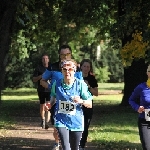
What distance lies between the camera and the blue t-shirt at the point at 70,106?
728cm

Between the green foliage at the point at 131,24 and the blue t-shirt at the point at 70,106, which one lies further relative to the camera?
the green foliage at the point at 131,24

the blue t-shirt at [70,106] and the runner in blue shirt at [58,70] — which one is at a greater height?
the runner in blue shirt at [58,70]

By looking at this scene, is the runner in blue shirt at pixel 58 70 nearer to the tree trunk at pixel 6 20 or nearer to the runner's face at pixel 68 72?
the runner's face at pixel 68 72

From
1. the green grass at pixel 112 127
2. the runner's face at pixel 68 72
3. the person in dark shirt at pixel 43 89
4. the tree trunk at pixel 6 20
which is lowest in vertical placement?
the green grass at pixel 112 127

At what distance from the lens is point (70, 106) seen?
7227mm

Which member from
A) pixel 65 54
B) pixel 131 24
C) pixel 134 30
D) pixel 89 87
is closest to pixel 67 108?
pixel 65 54

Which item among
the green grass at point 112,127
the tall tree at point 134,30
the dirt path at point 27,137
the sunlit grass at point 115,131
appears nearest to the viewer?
the dirt path at point 27,137

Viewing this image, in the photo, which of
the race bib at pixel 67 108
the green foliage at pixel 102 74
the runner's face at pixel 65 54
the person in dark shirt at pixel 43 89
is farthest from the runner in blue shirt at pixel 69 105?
the green foliage at pixel 102 74

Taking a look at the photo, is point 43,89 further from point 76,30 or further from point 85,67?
point 76,30

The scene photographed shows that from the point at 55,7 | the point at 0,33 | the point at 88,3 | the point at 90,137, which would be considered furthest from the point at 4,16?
the point at 55,7

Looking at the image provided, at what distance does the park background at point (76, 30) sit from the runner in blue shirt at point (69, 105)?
10.4 feet

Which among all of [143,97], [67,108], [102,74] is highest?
[143,97]

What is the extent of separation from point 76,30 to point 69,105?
26.8 metres

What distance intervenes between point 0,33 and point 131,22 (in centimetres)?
830
